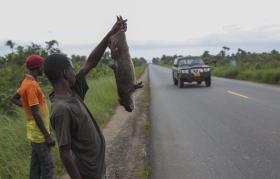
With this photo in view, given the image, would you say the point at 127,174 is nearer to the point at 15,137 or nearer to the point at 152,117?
the point at 15,137

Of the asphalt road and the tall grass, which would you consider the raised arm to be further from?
the tall grass

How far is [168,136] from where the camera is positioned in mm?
9484

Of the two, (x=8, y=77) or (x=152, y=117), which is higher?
(x=8, y=77)

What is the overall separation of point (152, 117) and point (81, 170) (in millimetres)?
9307

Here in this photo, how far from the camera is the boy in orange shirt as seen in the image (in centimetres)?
459

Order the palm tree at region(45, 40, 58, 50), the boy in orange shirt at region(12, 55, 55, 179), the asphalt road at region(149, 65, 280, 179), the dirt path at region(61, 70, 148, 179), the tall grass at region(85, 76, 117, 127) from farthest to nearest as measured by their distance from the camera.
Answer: the palm tree at region(45, 40, 58, 50)
the tall grass at region(85, 76, 117, 127)
the asphalt road at region(149, 65, 280, 179)
the dirt path at region(61, 70, 148, 179)
the boy in orange shirt at region(12, 55, 55, 179)

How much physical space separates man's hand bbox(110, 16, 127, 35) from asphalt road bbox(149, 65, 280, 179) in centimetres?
366

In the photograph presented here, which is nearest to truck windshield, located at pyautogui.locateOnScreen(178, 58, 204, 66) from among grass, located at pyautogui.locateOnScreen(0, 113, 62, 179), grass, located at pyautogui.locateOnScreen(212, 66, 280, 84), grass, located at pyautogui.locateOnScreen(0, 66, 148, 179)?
grass, located at pyautogui.locateOnScreen(212, 66, 280, 84)

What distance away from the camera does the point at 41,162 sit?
4.74 metres

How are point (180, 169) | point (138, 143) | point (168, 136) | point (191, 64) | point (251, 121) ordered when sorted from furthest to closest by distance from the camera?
point (191, 64), point (251, 121), point (168, 136), point (138, 143), point (180, 169)

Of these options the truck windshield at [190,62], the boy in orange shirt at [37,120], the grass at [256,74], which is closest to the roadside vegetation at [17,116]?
the boy in orange shirt at [37,120]

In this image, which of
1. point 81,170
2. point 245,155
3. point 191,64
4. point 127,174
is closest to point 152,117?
point 245,155

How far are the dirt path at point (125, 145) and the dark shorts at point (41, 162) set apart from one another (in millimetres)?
1414

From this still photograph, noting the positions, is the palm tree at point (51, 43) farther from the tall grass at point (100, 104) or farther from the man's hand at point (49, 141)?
the man's hand at point (49, 141)
